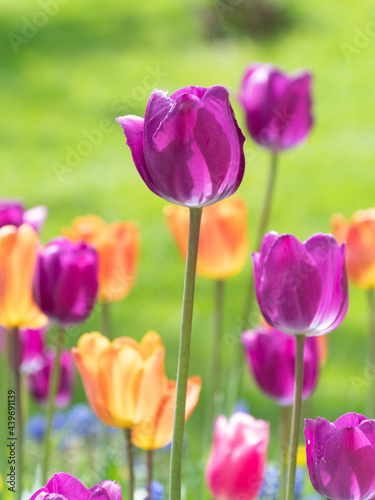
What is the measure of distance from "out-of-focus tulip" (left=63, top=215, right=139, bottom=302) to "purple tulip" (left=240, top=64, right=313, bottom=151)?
0.93ft

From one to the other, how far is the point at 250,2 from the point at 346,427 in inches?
251

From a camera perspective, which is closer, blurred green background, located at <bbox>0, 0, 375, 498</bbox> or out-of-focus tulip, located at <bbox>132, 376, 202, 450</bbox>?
out-of-focus tulip, located at <bbox>132, 376, 202, 450</bbox>

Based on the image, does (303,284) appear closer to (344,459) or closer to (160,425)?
(344,459)

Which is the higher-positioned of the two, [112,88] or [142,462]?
[112,88]

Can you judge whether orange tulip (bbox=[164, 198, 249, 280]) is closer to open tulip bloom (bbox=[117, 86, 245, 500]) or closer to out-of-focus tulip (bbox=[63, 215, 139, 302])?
out-of-focus tulip (bbox=[63, 215, 139, 302])

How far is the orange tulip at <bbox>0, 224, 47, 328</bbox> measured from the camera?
1.04m

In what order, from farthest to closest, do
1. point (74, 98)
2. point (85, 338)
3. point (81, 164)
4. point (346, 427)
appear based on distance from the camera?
point (74, 98)
point (81, 164)
point (85, 338)
point (346, 427)

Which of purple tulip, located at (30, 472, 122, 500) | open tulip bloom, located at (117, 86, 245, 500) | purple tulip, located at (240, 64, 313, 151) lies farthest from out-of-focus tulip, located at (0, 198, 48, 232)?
purple tulip, located at (30, 472, 122, 500)

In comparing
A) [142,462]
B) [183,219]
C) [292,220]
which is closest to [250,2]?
[292,220]

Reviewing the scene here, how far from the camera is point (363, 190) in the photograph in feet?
14.5

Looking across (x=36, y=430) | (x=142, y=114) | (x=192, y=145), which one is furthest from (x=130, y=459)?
(x=142, y=114)

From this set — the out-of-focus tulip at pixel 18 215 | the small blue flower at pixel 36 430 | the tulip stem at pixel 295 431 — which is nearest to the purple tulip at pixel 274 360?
the out-of-focus tulip at pixel 18 215

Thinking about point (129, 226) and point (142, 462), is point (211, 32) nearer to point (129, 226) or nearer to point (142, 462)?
point (142, 462)

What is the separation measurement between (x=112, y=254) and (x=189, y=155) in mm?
698
